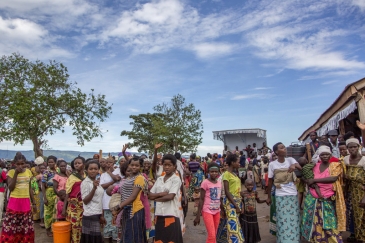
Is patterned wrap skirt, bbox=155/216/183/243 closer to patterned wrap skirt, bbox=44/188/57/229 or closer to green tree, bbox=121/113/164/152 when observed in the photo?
patterned wrap skirt, bbox=44/188/57/229

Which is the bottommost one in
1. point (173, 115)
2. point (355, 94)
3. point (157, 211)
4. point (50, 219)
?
point (50, 219)

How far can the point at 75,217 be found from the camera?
5258mm

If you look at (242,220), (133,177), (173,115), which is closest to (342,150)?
(242,220)

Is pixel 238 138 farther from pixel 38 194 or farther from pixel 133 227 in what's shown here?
pixel 133 227

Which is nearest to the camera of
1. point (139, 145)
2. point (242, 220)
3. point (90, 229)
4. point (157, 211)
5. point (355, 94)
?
point (157, 211)

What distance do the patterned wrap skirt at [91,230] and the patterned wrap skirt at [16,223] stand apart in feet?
4.73

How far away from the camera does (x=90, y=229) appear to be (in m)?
4.89

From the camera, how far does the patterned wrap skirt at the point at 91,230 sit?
4891 millimetres

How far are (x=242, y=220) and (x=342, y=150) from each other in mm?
2496

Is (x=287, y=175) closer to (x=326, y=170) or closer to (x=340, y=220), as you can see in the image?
(x=326, y=170)

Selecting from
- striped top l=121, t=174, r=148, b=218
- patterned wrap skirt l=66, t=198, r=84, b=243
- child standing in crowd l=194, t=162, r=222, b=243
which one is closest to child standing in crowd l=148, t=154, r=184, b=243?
striped top l=121, t=174, r=148, b=218

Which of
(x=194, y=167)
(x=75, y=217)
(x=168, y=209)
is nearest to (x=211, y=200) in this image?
(x=168, y=209)

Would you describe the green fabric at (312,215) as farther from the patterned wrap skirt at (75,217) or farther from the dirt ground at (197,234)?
the patterned wrap skirt at (75,217)

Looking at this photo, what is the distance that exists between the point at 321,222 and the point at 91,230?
372cm
